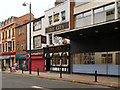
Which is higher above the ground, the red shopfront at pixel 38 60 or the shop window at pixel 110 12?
the shop window at pixel 110 12

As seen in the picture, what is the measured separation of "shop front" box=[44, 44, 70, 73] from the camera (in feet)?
66.7

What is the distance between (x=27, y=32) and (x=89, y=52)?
14907 mm

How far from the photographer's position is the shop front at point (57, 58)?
2032 cm

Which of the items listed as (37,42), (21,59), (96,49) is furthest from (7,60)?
(96,49)

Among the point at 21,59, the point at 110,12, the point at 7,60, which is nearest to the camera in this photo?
the point at 110,12

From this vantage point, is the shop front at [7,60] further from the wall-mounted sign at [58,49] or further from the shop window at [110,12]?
the shop window at [110,12]

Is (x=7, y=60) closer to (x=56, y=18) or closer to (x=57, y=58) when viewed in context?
(x=57, y=58)

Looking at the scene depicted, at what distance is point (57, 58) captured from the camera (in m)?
22.0

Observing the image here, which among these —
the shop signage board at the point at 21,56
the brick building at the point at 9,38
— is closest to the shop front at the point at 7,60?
the brick building at the point at 9,38

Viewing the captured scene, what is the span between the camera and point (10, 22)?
115 ft

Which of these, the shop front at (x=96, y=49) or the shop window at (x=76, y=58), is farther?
the shop window at (x=76, y=58)

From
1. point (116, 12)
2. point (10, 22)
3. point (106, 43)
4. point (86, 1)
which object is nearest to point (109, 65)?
point (106, 43)

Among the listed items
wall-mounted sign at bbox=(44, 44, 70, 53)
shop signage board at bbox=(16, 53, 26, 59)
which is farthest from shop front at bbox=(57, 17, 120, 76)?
shop signage board at bbox=(16, 53, 26, 59)

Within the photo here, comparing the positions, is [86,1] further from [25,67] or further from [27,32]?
[25,67]
